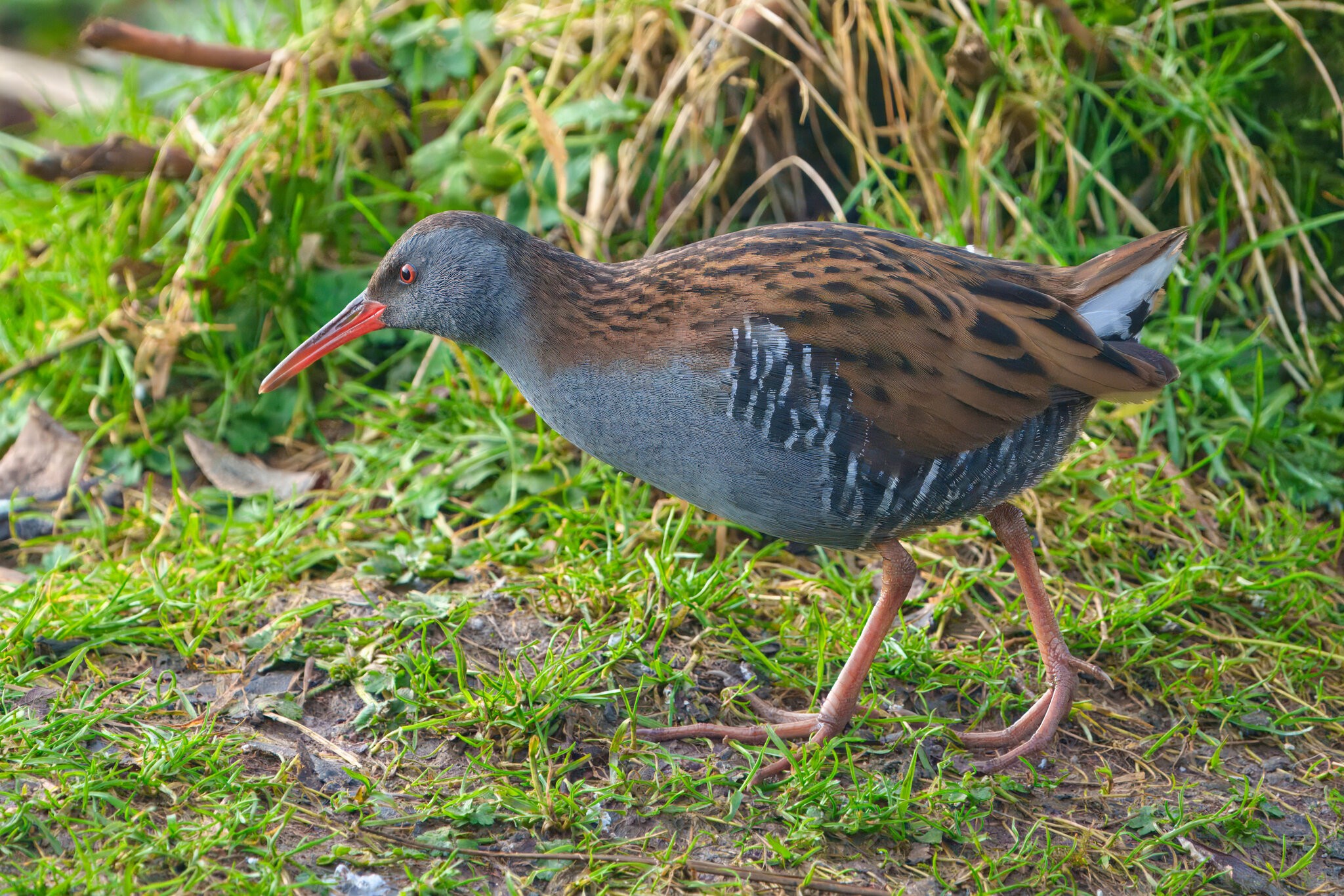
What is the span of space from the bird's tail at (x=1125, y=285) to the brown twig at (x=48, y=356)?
11.1ft

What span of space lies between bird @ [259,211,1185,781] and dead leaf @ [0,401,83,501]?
1643mm

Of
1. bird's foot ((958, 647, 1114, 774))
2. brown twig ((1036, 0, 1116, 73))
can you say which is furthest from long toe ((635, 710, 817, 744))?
brown twig ((1036, 0, 1116, 73))

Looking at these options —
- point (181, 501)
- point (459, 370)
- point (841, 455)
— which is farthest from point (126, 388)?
point (841, 455)

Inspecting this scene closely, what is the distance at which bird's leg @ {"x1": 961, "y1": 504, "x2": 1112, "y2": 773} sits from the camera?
2992 mm

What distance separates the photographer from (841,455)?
267 centimetres

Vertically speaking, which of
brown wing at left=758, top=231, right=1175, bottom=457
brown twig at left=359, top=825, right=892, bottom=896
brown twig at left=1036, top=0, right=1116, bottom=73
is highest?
brown twig at left=1036, top=0, right=1116, bottom=73

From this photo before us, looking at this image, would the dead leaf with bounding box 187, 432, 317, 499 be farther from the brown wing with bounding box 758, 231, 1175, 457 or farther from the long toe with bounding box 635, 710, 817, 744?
the brown wing with bounding box 758, 231, 1175, 457

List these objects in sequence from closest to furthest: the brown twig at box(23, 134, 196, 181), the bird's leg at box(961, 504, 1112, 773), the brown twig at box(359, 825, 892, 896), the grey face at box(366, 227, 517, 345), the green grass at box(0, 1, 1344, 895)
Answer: the brown twig at box(359, 825, 892, 896) → the green grass at box(0, 1, 1344, 895) → the grey face at box(366, 227, 517, 345) → the bird's leg at box(961, 504, 1112, 773) → the brown twig at box(23, 134, 196, 181)

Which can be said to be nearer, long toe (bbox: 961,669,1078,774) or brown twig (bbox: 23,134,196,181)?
long toe (bbox: 961,669,1078,774)

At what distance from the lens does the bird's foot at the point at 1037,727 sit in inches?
114

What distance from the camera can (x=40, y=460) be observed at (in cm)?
406

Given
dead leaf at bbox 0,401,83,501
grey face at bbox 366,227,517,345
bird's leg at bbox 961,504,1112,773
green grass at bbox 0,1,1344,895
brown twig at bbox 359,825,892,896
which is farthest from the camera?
dead leaf at bbox 0,401,83,501

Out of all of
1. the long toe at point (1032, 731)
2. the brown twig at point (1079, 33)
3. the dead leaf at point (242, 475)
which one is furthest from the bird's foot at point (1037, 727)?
the brown twig at point (1079, 33)

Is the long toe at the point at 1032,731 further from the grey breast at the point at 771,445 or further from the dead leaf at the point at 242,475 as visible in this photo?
the dead leaf at the point at 242,475
